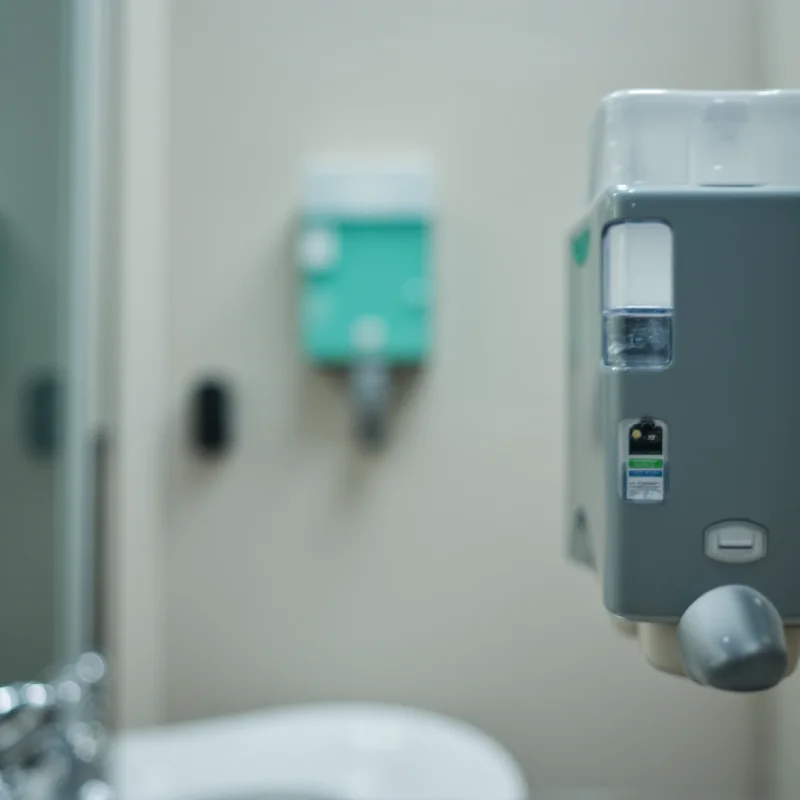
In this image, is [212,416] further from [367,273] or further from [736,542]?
[736,542]

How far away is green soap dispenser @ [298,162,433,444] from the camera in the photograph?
52.9 inches

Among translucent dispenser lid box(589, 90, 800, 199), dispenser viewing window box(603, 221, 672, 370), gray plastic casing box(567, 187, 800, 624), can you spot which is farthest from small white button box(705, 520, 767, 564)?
translucent dispenser lid box(589, 90, 800, 199)

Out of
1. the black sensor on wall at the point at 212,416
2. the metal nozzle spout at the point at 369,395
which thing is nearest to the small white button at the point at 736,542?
the metal nozzle spout at the point at 369,395

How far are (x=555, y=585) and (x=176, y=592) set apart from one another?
72 cm

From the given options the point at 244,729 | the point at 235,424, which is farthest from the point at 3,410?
the point at 244,729

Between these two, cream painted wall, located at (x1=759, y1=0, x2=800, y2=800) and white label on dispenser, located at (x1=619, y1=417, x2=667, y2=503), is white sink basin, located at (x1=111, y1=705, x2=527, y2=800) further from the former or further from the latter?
white label on dispenser, located at (x1=619, y1=417, x2=667, y2=503)

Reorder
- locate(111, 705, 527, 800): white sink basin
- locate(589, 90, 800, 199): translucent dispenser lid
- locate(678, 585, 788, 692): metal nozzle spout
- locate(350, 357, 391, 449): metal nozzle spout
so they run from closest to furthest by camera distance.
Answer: locate(678, 585, 788, 692): metal nozzle spout < locate(589, 90, 800, 199): translucent dispenser lid < locate(111, 705, 527, 800): white sink basin < locate(350, 357, 391, 449): metal nozzle spout

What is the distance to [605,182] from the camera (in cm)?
61

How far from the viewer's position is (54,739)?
37.7 inches

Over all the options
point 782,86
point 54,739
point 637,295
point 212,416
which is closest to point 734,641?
point 637,295

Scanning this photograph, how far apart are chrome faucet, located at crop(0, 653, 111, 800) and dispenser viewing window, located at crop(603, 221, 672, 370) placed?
776 millimetres

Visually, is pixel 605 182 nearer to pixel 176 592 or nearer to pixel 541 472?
pixel 541 472

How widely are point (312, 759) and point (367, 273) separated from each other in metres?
0.83

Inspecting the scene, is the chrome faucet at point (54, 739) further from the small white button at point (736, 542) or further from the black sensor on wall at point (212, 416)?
the small white button at point (736, 542)
